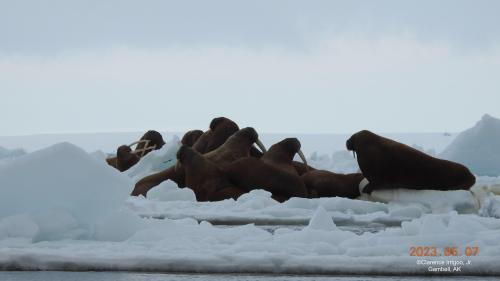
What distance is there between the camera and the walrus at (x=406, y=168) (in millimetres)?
10828

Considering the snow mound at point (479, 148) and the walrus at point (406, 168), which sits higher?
the snow mound at point (479, 148)

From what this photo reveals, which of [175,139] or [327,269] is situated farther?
[175,139]

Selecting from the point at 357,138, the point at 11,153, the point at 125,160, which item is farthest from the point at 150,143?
the point at 11,153

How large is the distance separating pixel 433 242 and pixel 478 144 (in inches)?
499

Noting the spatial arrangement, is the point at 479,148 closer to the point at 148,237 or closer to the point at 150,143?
the point at 150,143

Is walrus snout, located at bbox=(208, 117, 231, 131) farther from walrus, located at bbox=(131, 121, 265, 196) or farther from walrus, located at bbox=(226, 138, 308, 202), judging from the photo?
walrus, located at bbox=(226, 138, 308, 202)

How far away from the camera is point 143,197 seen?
12.3 meters

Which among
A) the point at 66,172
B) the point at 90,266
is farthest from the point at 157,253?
the point at 66,172

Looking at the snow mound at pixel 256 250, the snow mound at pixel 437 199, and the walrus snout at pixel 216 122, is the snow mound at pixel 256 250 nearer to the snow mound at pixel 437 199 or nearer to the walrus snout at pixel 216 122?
the snow mound at pixel 437 199

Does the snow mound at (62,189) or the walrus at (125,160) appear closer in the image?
the snow mound at (62,189)

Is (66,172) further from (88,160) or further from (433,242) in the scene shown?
(433,242)

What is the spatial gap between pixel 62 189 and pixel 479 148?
12843mm
